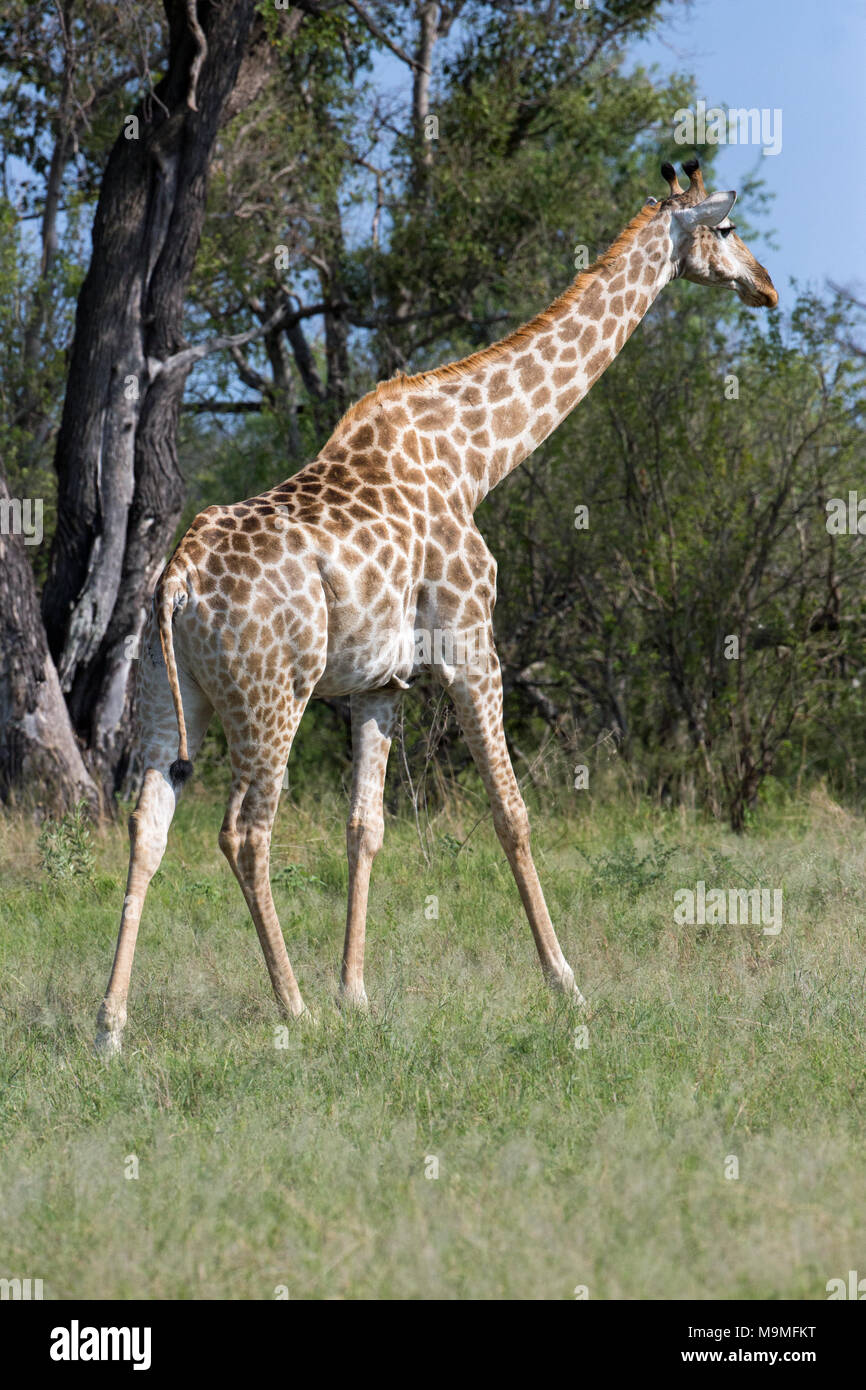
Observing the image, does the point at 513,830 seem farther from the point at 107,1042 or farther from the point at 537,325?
the point at 537,325

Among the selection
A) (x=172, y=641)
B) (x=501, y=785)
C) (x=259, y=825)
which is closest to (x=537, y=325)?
(x=501, y=785)

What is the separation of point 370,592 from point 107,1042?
1889 mm

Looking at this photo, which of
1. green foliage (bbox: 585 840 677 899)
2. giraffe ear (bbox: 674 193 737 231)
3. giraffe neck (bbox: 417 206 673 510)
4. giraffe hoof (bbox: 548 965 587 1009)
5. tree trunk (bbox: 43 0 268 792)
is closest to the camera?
giraffe hoof (bbox: 548 965 587 1009)

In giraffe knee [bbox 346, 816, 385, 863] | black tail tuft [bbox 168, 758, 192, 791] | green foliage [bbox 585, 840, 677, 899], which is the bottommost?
green foliage [bbox 585, 840, 677, 899]

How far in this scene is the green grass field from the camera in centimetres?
321

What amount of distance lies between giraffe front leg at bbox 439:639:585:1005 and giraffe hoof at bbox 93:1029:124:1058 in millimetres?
1677

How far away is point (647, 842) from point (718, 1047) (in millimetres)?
3973

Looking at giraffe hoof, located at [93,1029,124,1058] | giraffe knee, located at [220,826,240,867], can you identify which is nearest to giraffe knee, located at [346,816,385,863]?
giraffe knee, located at [220,826,240,867]

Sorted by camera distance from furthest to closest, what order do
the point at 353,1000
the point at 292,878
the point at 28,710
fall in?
the point at 28,710, the point at 292,878, the point at 353,1000

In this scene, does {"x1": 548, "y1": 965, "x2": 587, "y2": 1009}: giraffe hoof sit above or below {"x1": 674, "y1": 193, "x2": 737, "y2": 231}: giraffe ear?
below

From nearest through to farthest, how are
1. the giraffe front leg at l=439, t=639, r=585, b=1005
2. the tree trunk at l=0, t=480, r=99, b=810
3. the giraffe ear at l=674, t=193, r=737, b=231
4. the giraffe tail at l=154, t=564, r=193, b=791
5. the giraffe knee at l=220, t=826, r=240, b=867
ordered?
the giraffe tail at l=154, t=564, r=193, b=791
the giraffe knee at l=220, t=826, r=240, b=867
the giraffe front leg at l=439, t=639, r=585, b=1005
the giraffe ear at l=674, t=193, r=737, b=231
the tree trunk at l=0, t=480, r=99, b=810

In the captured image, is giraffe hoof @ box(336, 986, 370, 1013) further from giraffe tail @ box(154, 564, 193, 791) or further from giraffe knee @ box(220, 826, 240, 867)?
giraffe tail @ box(154, 564, 193, 791)

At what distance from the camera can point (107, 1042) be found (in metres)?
4.75

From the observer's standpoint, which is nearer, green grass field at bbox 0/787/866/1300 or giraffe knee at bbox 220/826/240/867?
green grass field at bbox 0/787/866/1300
